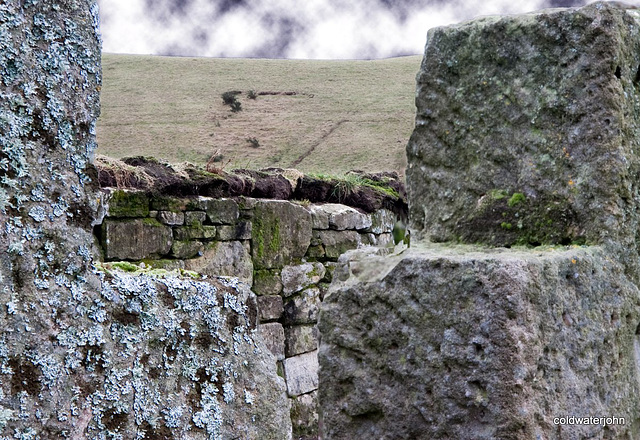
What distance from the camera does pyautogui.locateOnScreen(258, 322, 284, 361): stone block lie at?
21.2 feet

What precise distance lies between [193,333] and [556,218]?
1094mm

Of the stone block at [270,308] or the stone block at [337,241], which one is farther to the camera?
the stone block at [337,241]

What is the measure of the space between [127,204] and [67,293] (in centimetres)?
379

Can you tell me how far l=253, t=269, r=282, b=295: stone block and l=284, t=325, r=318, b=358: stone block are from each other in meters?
0.44

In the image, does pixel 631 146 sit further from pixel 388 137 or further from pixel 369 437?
pixel 388 137

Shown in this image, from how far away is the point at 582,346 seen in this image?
1.80 m

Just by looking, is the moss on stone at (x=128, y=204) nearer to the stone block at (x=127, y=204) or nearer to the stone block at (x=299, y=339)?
the stone block at (x=127, y=204)

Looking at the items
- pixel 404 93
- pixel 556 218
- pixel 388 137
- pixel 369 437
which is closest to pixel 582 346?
pixel 556 218

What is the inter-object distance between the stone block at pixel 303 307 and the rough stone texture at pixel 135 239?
5.44ft

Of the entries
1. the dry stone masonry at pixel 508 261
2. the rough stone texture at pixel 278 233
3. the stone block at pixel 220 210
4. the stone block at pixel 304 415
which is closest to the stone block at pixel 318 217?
the rough stone texture at pixel 278 233

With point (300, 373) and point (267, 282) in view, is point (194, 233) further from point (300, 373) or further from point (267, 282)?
point (300, 373)

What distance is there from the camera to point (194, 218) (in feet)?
19.0

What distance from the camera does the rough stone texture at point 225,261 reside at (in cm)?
586

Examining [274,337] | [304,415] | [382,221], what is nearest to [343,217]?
[382,221]
